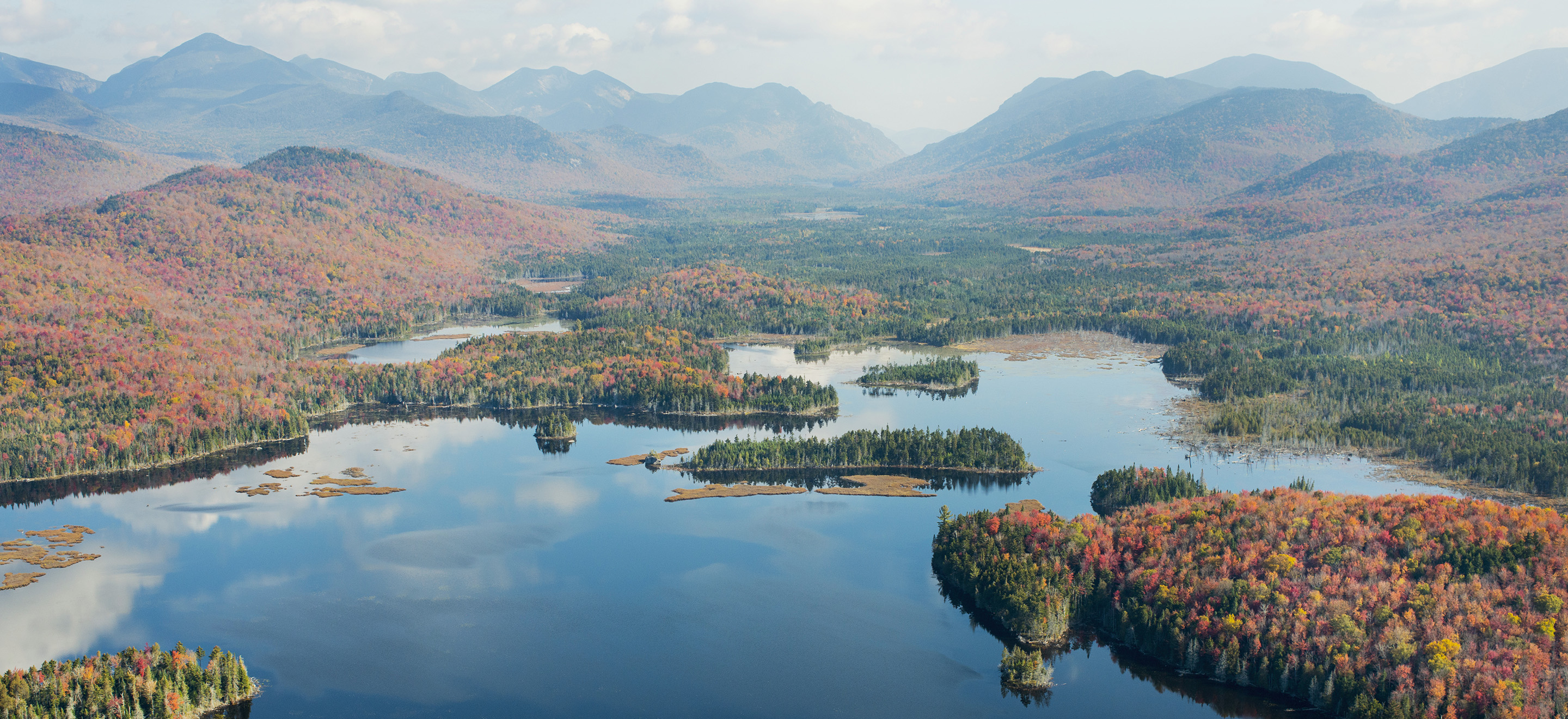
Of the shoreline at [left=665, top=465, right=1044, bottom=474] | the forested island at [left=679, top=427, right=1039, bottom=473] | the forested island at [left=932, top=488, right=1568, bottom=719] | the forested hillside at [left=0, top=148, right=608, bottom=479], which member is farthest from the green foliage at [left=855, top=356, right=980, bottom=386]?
the forested hillside at [left=0, top=148, right=608, bottom=479]

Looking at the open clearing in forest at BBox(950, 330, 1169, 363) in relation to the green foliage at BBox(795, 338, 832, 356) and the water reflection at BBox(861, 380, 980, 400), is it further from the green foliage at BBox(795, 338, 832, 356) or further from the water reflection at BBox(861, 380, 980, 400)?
the water reflection at BBox(861, 380, 980, 400)

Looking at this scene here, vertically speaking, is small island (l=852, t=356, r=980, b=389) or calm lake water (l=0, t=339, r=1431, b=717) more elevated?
small island (l=852, t=356, r=980, b=389)

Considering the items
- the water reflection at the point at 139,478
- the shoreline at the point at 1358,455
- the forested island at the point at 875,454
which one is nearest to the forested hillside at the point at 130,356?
the water reflection at the point at 139,478

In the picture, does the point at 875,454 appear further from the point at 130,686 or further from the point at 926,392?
the point at 130,686

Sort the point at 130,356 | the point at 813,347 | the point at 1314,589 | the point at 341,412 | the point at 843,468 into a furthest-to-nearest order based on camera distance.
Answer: the point at 813,347 → the point at 341,412 → the point at 130,356 → the point at 843,468 → the point at 1314,589

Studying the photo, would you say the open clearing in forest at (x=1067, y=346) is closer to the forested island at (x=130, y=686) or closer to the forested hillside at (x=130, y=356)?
the forested hillside at (x=130, y=356)

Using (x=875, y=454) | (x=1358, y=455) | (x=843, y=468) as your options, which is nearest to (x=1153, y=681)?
(x=843, y=468)
